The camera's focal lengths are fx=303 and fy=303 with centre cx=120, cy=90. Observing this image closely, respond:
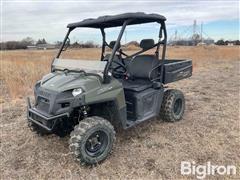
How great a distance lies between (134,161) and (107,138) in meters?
0.45

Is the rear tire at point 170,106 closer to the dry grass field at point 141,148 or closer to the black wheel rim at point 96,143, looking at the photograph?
the dry grass field at point 141,148

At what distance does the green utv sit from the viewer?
11.7 ft

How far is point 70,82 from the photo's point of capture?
3.75 metres

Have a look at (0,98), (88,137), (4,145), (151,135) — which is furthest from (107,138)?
(0,98)

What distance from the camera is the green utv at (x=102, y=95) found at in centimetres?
355

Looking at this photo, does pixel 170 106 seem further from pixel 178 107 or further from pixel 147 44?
pixel 147 44

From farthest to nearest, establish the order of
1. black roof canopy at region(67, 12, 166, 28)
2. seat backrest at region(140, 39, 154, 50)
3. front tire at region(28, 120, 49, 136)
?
seat backrest at region(140, 39, 154, 50)
front tire at region(28, 120, 49, 136)
black roof canopy at region(67, 12, 166, 28)

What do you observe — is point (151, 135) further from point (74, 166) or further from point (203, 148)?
point (74, 166)

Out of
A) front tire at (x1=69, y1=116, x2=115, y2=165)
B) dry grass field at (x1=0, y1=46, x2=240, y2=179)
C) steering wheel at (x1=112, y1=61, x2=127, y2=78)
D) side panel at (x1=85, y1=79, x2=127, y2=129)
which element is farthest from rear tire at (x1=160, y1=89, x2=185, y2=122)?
front tire at (x1=69, y1=116, x2=115, y2=165)

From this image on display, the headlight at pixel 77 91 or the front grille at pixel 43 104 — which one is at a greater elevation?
the headlight at pixel 77 91

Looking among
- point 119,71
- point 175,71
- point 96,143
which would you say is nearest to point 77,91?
point 96,143

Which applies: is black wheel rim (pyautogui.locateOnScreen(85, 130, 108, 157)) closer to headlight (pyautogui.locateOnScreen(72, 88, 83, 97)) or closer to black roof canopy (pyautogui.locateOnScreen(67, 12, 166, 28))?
headlight (pyautogui.locateOnScreen(72, 88, 83, 97))

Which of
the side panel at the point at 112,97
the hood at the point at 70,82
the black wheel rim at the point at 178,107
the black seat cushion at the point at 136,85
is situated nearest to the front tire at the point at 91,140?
the side panel at the point at 112,97

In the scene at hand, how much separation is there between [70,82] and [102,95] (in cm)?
44
